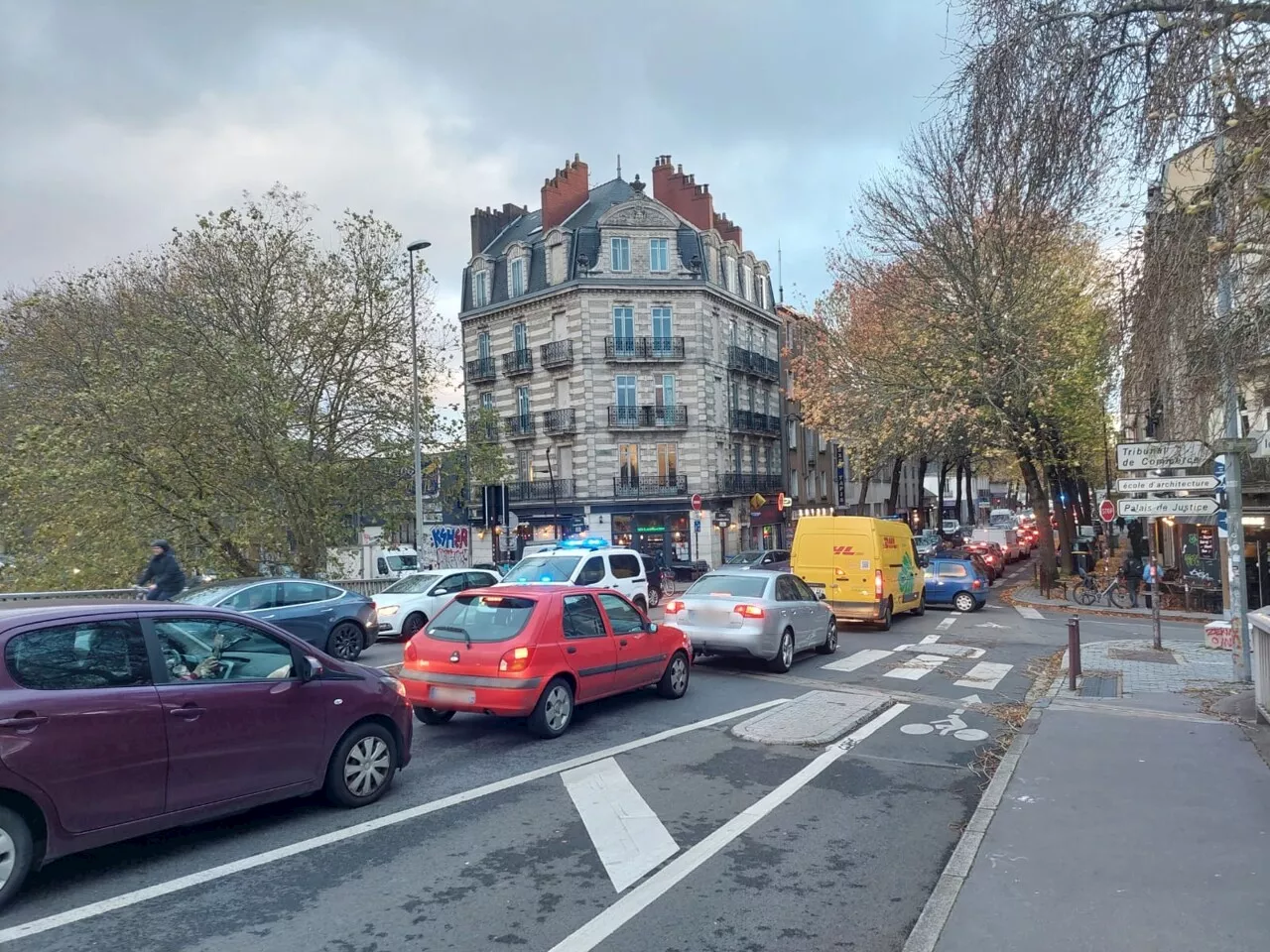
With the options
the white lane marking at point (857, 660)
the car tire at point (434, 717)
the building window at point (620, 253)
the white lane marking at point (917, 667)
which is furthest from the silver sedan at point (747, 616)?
the building window at point (620, 253)

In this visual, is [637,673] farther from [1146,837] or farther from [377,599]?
[377,599]

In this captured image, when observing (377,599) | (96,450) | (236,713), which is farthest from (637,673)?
(96,450)

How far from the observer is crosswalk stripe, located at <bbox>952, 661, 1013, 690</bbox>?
1208 centimetres

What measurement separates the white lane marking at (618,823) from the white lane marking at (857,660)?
6.61 m

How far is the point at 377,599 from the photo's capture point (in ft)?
57.6

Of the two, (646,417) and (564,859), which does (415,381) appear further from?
(646,417)

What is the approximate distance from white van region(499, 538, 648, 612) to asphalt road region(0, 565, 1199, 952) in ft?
28.7

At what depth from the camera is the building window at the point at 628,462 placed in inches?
1610

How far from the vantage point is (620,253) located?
41.2 meters

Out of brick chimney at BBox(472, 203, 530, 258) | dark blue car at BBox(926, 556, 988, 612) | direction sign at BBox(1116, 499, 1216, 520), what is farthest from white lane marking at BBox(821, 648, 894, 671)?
brick chimney at BBox(472, 203, 530, 258)

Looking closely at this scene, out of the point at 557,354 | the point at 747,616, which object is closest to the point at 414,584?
the point at 747,616

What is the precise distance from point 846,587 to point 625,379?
2425 cm

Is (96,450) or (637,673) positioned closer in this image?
(637,673)

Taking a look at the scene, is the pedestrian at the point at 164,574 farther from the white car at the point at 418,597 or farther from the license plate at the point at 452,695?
the license plate at the point at 452,695
